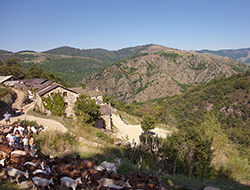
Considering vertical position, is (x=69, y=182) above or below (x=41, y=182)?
below

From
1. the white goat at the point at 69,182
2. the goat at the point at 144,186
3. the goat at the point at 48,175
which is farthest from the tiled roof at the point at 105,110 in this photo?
the goat at the point at 144,186

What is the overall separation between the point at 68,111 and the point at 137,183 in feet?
76.0

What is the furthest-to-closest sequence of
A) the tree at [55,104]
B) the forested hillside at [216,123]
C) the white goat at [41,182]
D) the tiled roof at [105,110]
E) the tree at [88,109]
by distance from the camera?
the tiled roof at [105,110], the tree at [55,104], the tree at [88,109], the forested hillside at [216,123], the white goat at [41,182]

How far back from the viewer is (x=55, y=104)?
24859mm

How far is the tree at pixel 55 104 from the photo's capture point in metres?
24.4

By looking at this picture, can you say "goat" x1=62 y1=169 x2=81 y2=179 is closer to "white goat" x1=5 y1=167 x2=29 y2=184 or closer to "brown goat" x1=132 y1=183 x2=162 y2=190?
"white goat" x1=5 y1=167 x2=29 y2=184

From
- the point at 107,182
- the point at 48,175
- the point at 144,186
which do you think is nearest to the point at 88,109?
the point at 48,175

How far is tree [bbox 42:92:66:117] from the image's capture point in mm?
24391

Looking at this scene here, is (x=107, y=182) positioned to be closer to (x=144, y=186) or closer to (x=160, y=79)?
(x=144, y=186)

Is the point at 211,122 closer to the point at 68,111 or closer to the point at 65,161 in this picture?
the point at 65,161

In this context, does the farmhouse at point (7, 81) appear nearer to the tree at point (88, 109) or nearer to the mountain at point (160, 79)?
the tree at point (88, 109)

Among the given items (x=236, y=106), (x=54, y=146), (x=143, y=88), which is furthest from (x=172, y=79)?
(x=54, y=146)

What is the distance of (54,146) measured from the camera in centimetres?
996

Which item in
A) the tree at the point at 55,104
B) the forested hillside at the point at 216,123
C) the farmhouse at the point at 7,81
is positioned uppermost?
the farmhouse at the point at 7,81
